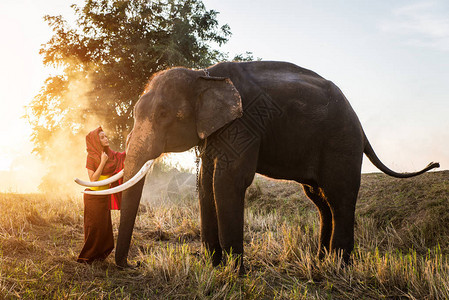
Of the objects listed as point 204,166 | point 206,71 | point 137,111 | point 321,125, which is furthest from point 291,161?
point 137,111

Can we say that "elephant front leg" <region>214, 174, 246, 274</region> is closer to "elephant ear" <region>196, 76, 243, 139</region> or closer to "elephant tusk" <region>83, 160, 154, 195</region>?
"elephant ear" <region>196, 76, 243, 139</region>

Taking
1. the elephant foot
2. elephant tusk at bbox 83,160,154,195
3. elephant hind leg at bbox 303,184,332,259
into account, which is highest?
elephant tusk at bbox 83,160,154,195

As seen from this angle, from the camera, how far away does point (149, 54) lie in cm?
1922

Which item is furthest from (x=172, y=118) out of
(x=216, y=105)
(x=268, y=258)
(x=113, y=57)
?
(x=113, y=57)

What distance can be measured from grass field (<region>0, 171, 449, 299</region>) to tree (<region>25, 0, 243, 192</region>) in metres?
10.8

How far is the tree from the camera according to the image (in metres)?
18.7

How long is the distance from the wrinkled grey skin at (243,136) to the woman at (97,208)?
738 millimetres

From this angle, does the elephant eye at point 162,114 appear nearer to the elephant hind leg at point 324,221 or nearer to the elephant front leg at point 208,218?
the elephant front leg at point 208,218

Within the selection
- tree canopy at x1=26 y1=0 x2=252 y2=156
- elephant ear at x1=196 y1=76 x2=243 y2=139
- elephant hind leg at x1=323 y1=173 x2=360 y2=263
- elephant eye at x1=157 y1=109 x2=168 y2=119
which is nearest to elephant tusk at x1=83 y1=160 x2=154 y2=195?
elephant eye at x1=157 y1=109 x2=168 y2=119

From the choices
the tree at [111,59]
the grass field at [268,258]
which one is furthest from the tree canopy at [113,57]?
the grass field at [268,258]

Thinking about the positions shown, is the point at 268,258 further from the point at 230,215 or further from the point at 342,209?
the point at 230,215

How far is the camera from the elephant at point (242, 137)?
4215 mm

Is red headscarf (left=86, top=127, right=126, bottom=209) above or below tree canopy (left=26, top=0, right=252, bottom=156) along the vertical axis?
below

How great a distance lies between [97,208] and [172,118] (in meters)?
1.72
